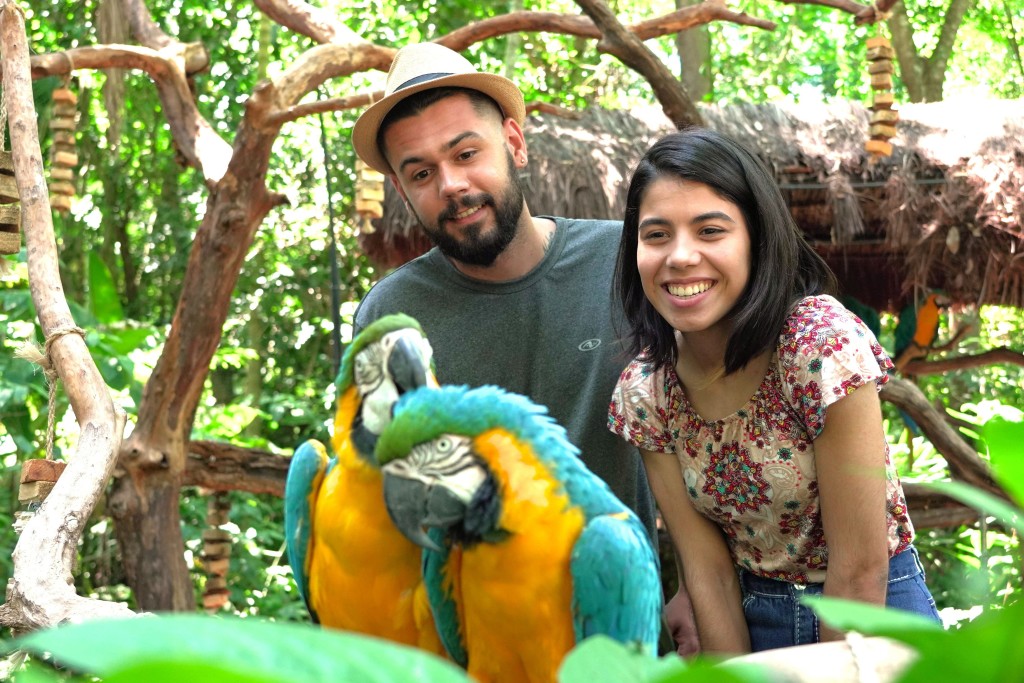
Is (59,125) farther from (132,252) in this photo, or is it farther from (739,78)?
(739,78)

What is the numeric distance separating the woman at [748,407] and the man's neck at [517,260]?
0.38 meters

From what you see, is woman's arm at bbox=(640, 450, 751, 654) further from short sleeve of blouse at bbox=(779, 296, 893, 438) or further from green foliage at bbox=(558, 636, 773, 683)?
green foliage at bbox=(558, 636, 773, 683)

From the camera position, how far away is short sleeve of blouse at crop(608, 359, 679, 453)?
5.29 ft

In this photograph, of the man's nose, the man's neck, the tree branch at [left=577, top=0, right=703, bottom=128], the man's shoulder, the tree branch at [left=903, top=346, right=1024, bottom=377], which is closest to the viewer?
the man's nose

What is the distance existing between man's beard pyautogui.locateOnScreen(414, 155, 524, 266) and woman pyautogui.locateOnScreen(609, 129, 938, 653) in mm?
334

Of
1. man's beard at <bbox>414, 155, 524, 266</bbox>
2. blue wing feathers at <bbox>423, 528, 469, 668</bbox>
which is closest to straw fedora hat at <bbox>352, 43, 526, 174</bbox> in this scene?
man's beard at <bbox>414, 155, 524, 266</bbox>

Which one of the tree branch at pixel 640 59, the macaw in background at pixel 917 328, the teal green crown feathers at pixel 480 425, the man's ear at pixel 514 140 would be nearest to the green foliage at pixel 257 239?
the macaw in background at pixel 917 328

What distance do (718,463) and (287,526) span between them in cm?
66

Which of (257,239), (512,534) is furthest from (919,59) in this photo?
(512,534)

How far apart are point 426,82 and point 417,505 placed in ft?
3.60

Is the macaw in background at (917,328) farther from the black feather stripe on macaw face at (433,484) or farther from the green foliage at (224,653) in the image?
the green foliage at (224,653)

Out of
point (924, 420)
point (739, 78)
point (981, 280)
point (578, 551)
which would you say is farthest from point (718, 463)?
point (739, 78)

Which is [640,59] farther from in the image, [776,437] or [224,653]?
[224,653]

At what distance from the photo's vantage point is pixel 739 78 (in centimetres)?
854
